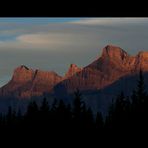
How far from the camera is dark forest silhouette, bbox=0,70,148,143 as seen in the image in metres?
38.7

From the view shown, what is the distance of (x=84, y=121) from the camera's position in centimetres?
4366

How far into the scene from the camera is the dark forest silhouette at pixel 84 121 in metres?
38.7
